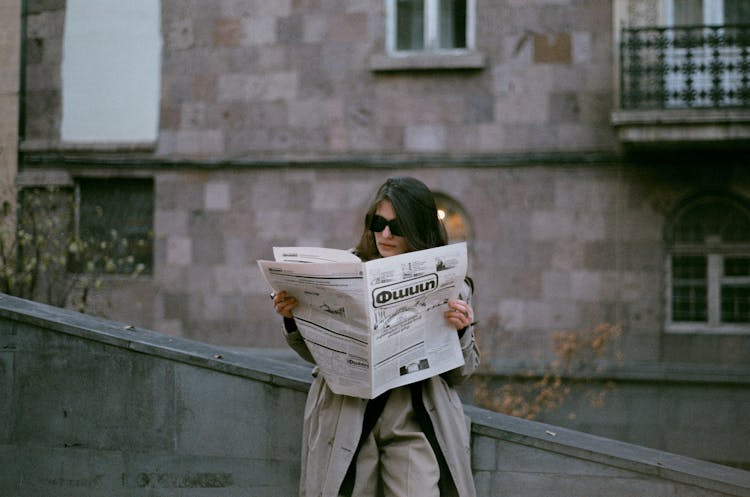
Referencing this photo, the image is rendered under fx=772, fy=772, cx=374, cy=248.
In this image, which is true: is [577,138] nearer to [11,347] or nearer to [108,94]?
[108,94]

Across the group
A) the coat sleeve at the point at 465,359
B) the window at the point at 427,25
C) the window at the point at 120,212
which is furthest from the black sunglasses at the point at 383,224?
the window at the point at 120,212

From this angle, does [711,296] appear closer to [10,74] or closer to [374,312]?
[374,312]

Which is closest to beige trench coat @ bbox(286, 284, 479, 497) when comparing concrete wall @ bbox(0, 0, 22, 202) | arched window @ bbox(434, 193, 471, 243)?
arched window @ bbox(434, 193, 471, 243)

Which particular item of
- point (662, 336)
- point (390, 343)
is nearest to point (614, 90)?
point (662, 336)

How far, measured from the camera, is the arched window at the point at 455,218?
1090 centimetres

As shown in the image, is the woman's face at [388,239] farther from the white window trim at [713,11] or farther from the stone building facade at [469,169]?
the white window trim at [713,11]

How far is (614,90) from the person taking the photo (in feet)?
34.2

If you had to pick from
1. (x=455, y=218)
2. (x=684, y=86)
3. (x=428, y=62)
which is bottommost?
(x=455, y=218)

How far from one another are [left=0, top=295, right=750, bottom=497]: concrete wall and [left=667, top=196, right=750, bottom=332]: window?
6946 millimetres

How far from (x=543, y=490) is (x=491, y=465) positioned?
A: 28 cm

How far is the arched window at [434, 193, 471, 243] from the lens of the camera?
10.9 m

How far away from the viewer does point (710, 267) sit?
10391 millimetres

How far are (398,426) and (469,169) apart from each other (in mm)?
7992

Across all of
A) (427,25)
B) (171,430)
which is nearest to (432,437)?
(171,430)
